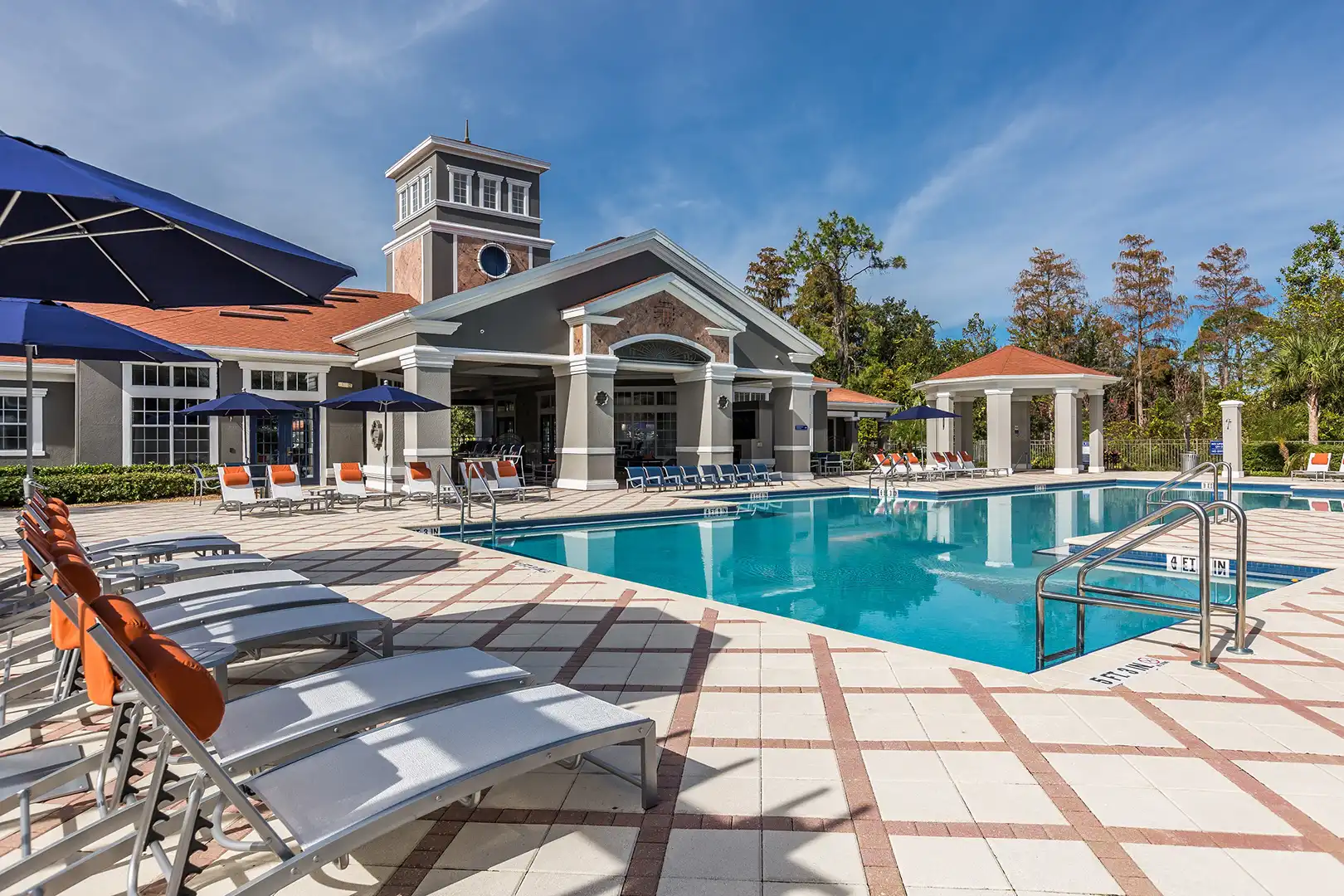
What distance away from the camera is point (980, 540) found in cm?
1209

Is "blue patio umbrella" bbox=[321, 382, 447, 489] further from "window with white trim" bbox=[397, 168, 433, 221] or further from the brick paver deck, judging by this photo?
"window with white trim" bbox=[397, 168, 433, 221]

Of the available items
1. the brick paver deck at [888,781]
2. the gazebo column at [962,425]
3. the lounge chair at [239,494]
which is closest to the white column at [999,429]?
the gazebo column at [962,425]

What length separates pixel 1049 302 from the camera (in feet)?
137

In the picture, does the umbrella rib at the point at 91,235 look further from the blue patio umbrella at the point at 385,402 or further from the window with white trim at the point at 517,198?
the window with white trim at the point at 517,198

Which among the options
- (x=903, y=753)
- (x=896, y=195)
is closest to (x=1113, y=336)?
(x=896, y=195)

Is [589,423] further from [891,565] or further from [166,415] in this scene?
[166,415]

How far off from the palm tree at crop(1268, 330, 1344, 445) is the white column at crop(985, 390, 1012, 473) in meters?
8.51

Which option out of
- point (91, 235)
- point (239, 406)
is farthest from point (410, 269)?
point (91, 235)

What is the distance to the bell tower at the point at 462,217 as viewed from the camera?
77.4 ft

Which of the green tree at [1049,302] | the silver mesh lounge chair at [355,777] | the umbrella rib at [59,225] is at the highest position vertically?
the green tree at [1049,302]

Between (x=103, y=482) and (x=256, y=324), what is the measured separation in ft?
19.2

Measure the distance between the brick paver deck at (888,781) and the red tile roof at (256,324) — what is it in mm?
16450

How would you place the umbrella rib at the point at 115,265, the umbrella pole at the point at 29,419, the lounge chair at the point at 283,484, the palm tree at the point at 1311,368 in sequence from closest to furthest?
the umbrella rib at the point at 115,265
the umbrella pole at the point at 29,419
the lounge chair at the point at 283,484
the palm tree at the point at 1311,368

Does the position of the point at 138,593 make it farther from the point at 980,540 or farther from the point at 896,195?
the point at 896,195
